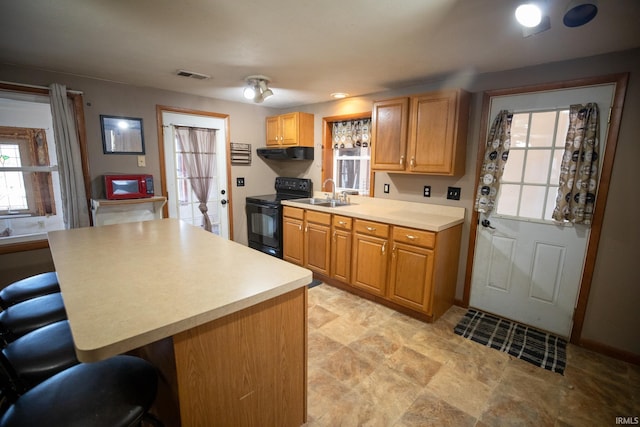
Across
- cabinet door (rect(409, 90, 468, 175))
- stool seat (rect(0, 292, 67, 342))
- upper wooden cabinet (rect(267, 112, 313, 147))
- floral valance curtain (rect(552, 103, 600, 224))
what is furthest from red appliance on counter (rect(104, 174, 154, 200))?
floral valance curtain (rect(552, 103, 600, 224))

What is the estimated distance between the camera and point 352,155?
387 centimetres

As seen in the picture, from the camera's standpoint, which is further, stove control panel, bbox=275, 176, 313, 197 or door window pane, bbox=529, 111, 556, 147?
stove control panel, bbox=275, 176, 313, 197

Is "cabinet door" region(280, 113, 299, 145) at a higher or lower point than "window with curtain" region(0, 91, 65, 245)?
higher

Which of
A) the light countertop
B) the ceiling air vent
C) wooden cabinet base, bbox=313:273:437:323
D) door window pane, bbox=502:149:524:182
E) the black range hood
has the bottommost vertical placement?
wooden cabinet base, bbox=313:273:437:323

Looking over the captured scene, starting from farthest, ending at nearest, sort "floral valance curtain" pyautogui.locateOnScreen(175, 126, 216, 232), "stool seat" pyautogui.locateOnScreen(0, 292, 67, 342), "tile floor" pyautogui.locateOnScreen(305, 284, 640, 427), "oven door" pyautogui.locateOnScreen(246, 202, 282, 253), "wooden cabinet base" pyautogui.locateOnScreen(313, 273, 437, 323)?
"oven door" pyautogui.locateOnScreen(246, 202, 282, 253) → "floral valance curtain" pyautogui.locateOnScreen(175, 126, 216, 232) → "wooden cabinet base" pyautogui.locateOnScreen(313, 273, 437, 323) → "tile floor" pyautogui.locateOnScreen(305, 284, 640, 427) → "stool seat" pyautogui.locateOnScreen(0, 292, 67, 342)

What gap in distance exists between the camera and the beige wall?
2076 millimetres

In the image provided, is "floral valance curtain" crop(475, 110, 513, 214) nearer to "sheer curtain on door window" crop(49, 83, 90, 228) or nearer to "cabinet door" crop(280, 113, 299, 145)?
"cabinet door" crop(280, 113, 299, 145)

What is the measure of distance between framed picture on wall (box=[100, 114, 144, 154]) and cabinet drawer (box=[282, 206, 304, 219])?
5.76 feet

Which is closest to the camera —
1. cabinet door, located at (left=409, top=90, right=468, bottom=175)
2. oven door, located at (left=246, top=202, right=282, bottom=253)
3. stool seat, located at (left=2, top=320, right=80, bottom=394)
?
stool seat, located at (left=2, top=320, right=80, bottom=394)

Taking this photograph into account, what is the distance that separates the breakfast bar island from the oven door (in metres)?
2.19

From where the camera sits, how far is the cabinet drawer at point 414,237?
247 cm

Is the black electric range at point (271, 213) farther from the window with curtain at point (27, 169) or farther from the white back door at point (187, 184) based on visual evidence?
the window with curtain at point (27, 169)

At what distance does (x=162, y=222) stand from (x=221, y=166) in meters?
1.73

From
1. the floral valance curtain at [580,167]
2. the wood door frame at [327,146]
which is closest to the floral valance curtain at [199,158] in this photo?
the wood door frame at [327,146]
